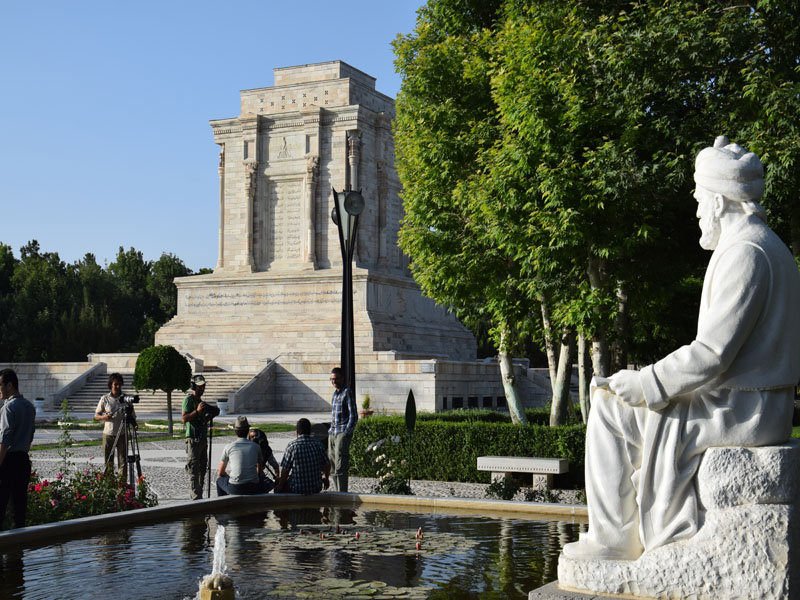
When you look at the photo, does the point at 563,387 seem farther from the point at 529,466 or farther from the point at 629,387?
the point at 629,387

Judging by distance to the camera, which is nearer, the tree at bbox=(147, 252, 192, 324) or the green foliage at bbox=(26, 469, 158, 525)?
the green foliage at bbox=(26, 469, 158, 525)

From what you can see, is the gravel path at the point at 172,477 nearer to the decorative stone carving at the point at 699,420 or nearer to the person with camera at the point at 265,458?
the person with camera at the point at 265,458

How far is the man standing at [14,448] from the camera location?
8.12 meters

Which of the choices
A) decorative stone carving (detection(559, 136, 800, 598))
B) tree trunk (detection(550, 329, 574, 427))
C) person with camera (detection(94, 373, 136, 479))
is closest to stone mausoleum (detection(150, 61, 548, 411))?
tree trunk (detection(550, 329, 574, 427))

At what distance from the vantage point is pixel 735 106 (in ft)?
47.6

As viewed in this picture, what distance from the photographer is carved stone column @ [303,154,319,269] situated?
4189 cm

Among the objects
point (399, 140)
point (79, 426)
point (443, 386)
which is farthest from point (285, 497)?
point (443, 386)

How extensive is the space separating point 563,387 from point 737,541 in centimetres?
1457

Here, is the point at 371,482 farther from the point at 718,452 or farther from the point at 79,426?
the point at 79,426

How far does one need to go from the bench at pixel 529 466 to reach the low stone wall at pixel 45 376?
2755 centimetres

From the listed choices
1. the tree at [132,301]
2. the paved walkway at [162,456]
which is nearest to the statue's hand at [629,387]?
the paved walkway at [162,456]

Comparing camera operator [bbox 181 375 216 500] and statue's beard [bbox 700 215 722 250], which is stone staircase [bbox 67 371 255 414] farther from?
statue's beard [bbox 700 215 722 250]

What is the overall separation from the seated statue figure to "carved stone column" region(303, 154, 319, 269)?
123 ft

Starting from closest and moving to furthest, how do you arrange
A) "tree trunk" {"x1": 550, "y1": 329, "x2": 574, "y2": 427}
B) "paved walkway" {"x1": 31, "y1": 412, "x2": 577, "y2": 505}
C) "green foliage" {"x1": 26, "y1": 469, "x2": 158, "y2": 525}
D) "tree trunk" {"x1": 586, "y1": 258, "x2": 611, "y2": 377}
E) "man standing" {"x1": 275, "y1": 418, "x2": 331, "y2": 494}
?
"green foliage" {"x1": 26, "y1": 469, "x2": 158, "y2": 525}
"man standing" {"x1": 275, "y1": 418, "x2": 331, "y2": 494}
"paved walkway" {"x1": 31, "y1": 412, "x2": 577, "y2": 505}
"tree trunk" {"x1": 586, "y1": 258, "x2": 611, "y2": 377}
"tree trunk" {"x1": 550, "y1": 329, "x2": 574, "y2": 427}
